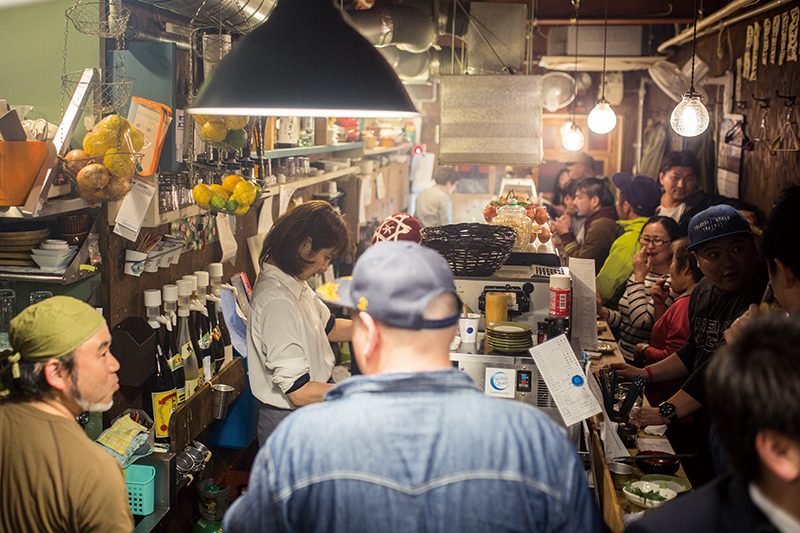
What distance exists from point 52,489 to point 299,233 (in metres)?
1.62

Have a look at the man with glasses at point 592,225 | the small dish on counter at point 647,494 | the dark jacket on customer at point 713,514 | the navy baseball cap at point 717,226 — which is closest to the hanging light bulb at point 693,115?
the man with glasses at point 592,225

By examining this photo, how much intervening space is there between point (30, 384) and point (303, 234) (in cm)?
146

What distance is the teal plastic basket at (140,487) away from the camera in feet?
10.9

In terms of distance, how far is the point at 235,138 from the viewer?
12.8ft

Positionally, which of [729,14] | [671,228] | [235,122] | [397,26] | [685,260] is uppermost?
[729,14]

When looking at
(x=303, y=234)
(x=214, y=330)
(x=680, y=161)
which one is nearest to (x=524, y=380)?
(x=303, y=234)

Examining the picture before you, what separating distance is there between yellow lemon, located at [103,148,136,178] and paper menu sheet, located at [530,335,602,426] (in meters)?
1.57

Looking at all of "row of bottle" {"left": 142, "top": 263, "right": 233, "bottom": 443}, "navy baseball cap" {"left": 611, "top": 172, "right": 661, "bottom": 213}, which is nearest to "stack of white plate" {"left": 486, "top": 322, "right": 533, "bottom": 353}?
"row of bottle" {"left": 142, "top": 263, "right": 233, "bottom": 443}

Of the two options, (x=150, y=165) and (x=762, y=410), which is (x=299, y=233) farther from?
(x=762, y=410)

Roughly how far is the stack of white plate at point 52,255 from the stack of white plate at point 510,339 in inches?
61.5

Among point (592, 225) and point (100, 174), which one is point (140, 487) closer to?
point (100, 174)

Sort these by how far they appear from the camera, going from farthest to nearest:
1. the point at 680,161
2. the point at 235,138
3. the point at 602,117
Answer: the point at 680,161 < the point at 602,117 < the point at 235,138

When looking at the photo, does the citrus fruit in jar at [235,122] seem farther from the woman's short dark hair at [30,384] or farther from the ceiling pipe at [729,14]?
the ceiling pipe at [729,14]

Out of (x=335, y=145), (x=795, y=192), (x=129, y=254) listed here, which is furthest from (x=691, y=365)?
(x=335, y=145)
